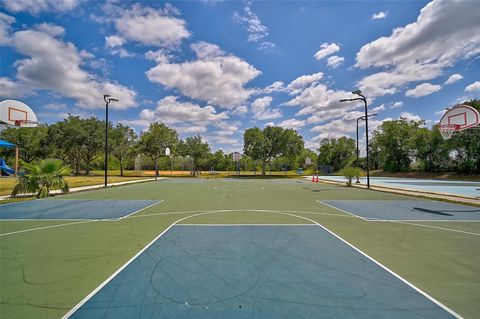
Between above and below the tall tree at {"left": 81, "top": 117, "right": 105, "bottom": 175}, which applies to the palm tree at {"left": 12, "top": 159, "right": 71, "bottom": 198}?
below

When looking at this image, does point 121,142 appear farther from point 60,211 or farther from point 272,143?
point 60,211

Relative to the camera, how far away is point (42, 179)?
14703mm

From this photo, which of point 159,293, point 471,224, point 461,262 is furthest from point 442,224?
point 159,293

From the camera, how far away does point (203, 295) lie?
3641 mm

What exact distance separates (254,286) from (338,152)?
5991 cm

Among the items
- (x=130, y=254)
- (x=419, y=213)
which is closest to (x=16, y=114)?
(x=130, y=254)

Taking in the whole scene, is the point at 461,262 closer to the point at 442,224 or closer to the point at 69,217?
the point at 442,224

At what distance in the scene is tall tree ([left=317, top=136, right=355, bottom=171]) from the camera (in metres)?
58.0

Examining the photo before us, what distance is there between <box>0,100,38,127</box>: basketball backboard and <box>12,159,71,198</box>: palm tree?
11.2 meters

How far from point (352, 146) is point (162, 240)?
6081cm

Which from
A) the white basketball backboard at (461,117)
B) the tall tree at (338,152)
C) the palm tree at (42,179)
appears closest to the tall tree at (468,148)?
the tall tree at (338,152)

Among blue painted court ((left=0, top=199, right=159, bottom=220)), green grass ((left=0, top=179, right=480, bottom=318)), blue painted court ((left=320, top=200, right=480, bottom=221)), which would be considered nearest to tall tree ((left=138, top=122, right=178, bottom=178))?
blue painted court ((left=0, top=199, right=159, bottom=220))

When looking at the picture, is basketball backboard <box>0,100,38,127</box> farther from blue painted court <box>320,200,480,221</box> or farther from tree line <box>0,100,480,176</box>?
blue painted court <box>320,200,480,221</box>

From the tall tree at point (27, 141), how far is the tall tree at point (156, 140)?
1826 centimetres
